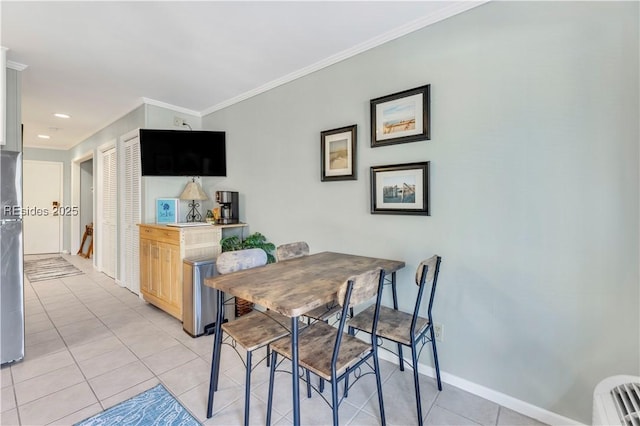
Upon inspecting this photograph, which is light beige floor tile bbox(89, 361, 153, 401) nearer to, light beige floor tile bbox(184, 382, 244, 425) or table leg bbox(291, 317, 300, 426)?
light beige floor tile bbox(184, 382, 244, 425)

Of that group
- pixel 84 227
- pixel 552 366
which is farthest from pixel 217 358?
pixel 84 227

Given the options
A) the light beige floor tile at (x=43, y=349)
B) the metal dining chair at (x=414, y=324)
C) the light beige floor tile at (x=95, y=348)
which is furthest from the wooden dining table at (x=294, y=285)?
the light beige floor tile at (x=43, y=349)

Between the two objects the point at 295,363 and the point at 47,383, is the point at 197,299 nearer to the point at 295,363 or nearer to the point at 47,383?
the point at 47,383

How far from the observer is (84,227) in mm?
7020

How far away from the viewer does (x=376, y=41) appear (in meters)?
2.25

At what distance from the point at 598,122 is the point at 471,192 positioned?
2.25 feet

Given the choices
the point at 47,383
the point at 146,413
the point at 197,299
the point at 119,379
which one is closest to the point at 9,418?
the point at 47,383

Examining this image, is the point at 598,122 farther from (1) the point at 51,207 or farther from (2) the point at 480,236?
(1) the point at 51,207

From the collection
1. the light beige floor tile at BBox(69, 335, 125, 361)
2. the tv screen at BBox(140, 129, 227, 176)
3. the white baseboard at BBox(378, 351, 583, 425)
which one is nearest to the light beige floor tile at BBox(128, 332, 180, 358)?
the light beige floor tile at BBox(69, 335, 125, 361)

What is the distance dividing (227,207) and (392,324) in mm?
2430

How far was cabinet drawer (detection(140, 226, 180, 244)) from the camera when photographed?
2977mm

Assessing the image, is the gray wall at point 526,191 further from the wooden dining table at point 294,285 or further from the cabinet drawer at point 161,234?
the cabinet drawer at point 161,234

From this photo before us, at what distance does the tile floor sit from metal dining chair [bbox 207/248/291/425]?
0.83ft

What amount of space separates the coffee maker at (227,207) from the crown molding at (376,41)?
1.18 meters
